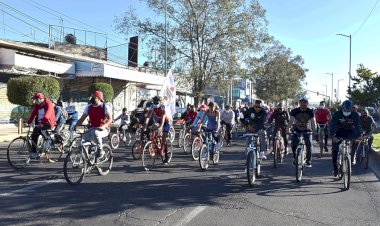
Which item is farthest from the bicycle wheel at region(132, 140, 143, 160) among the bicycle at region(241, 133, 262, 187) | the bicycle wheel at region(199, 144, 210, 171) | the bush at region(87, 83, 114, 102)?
the bush at region(87, 83, 114, 102)

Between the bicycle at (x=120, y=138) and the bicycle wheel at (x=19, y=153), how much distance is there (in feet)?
16.8

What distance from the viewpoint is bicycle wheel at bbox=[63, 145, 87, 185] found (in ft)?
27.1

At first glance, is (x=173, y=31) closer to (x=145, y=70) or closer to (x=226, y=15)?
(x=226, y=15)

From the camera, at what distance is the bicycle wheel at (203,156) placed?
34.5 feet

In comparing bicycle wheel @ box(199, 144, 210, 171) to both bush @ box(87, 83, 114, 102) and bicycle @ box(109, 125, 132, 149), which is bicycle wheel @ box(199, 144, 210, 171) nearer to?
bicycle @ box(109, 125, 132, 149)

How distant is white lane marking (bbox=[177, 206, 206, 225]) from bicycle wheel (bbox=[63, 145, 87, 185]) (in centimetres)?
292

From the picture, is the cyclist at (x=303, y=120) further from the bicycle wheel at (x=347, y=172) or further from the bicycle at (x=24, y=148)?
the bicycle at (x=24, y=148)

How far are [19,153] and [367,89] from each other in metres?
25.0

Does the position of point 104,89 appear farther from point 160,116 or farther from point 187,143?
point 160,116

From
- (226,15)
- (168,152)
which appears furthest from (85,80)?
(168,152)

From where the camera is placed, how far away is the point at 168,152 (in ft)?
38.4

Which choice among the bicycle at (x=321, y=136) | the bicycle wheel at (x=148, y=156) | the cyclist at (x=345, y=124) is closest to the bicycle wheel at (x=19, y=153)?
the bicycle wheel at (x=148, y=156)

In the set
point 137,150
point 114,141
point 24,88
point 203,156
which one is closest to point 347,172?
point 203,156

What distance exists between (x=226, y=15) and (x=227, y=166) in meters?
18.6
